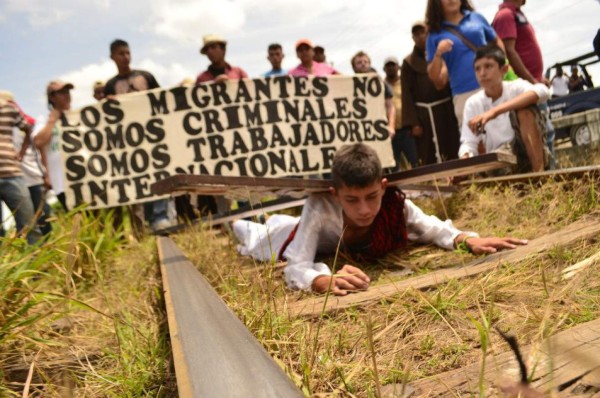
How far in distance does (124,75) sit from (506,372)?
6.28 metres

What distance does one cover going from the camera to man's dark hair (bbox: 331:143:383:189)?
2.70 meters

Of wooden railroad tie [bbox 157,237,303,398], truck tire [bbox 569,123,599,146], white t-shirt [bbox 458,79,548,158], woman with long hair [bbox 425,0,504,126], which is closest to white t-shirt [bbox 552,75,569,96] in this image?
truck tire [bbox 569,123,599,146]

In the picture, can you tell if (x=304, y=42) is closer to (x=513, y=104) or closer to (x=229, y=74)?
(x=229, y=74)

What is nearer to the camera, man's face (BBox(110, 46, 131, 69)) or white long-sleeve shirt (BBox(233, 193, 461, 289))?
white long-sleeve shirt (BBox(233, 193, 461, 289))

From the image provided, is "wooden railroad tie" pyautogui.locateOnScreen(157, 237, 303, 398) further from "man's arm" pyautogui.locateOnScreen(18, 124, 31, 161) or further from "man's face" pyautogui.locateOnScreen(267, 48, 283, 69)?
"man's face" pyautogui.locateOnScreen(267, 48, 283, 69)

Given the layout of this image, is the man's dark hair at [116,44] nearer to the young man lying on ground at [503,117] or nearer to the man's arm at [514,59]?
the young man lying on ground at [503,117]

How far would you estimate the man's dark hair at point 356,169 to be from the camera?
2701mm

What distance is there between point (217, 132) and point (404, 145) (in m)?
2.99

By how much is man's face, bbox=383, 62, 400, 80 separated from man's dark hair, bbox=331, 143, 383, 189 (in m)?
5.53

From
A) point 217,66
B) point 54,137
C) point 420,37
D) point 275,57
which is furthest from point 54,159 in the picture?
point 420,37

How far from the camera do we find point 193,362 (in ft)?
3.60

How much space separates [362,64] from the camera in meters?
7.61

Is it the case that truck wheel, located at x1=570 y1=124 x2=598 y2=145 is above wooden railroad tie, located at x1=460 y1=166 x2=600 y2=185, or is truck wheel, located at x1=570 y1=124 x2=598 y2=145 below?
above

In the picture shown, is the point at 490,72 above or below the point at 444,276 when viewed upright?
above
